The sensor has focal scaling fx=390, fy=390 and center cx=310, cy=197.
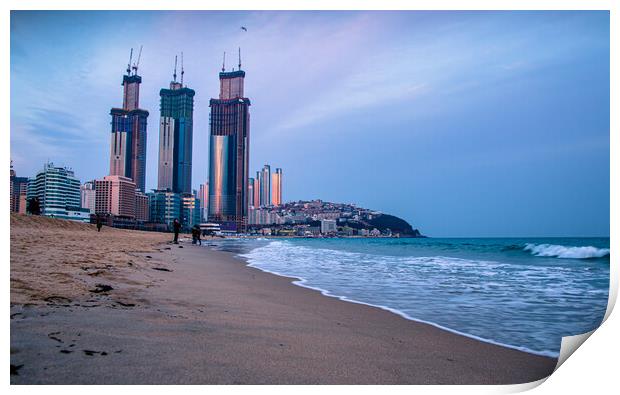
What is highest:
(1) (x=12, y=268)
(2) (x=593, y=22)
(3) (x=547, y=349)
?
(2) (x=593, y=22)

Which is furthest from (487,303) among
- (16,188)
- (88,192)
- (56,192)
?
(56,192)

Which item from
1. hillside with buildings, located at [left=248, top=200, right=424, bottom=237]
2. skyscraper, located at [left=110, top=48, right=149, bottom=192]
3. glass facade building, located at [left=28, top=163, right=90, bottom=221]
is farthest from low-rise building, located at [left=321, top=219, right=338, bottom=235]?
skyscraper, located at [left=110, top=48, right=149, bottom=192]

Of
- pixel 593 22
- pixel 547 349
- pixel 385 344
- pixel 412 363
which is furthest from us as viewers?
pixel 593 22

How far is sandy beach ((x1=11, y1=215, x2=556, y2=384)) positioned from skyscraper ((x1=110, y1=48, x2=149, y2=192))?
43.3 inches

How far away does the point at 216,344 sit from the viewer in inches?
80.7

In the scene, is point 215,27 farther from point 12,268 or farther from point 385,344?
point 385,344

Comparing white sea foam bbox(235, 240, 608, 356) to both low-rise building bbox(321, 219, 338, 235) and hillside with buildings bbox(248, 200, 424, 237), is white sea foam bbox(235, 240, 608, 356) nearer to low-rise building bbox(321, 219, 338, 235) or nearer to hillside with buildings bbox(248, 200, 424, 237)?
hillside with buildings bbox(248, 200, 424, 237)

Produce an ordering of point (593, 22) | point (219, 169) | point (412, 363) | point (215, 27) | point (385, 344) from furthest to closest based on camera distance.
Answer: point (219, 169) < point (215, 27) < point (593, 22) < point (385, 344) < point (412, 363)

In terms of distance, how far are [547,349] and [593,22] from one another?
2327 mm

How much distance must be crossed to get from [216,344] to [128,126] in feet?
9.40
